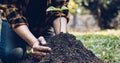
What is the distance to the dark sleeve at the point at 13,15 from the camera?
3.52 m

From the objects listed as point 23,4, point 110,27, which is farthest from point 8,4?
point 110,27

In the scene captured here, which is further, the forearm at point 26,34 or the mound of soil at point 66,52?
the forearm at point 26,34

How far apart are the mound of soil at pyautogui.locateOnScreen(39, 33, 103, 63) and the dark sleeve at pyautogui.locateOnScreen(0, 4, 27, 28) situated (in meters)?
0.42

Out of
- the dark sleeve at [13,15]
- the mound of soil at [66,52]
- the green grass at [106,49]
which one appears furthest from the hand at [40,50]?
the green grass at [106,49]

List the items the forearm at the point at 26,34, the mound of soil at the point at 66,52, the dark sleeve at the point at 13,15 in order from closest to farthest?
the mound of soil at the point at 66,52, the forearm at the point at 26,34, the dark sleeve at the point at 13,15

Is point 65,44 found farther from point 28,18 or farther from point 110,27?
point 110,27

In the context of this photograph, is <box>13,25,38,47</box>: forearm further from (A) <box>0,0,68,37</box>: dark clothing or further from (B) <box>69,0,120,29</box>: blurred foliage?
(B) <box>69,0,120,29</box>: blurred foliage

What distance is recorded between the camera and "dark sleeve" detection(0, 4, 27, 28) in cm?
352

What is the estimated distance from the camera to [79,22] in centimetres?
1222

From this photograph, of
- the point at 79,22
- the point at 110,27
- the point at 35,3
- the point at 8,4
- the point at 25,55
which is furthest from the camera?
the point at 79,22

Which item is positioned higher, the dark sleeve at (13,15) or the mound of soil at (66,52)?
the dark sleeve at (13,15)

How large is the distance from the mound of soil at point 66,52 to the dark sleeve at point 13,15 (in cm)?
42

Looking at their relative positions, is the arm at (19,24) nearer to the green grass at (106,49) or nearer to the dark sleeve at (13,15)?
the dark sleeve at (13,15)

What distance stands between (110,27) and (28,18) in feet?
24.7
